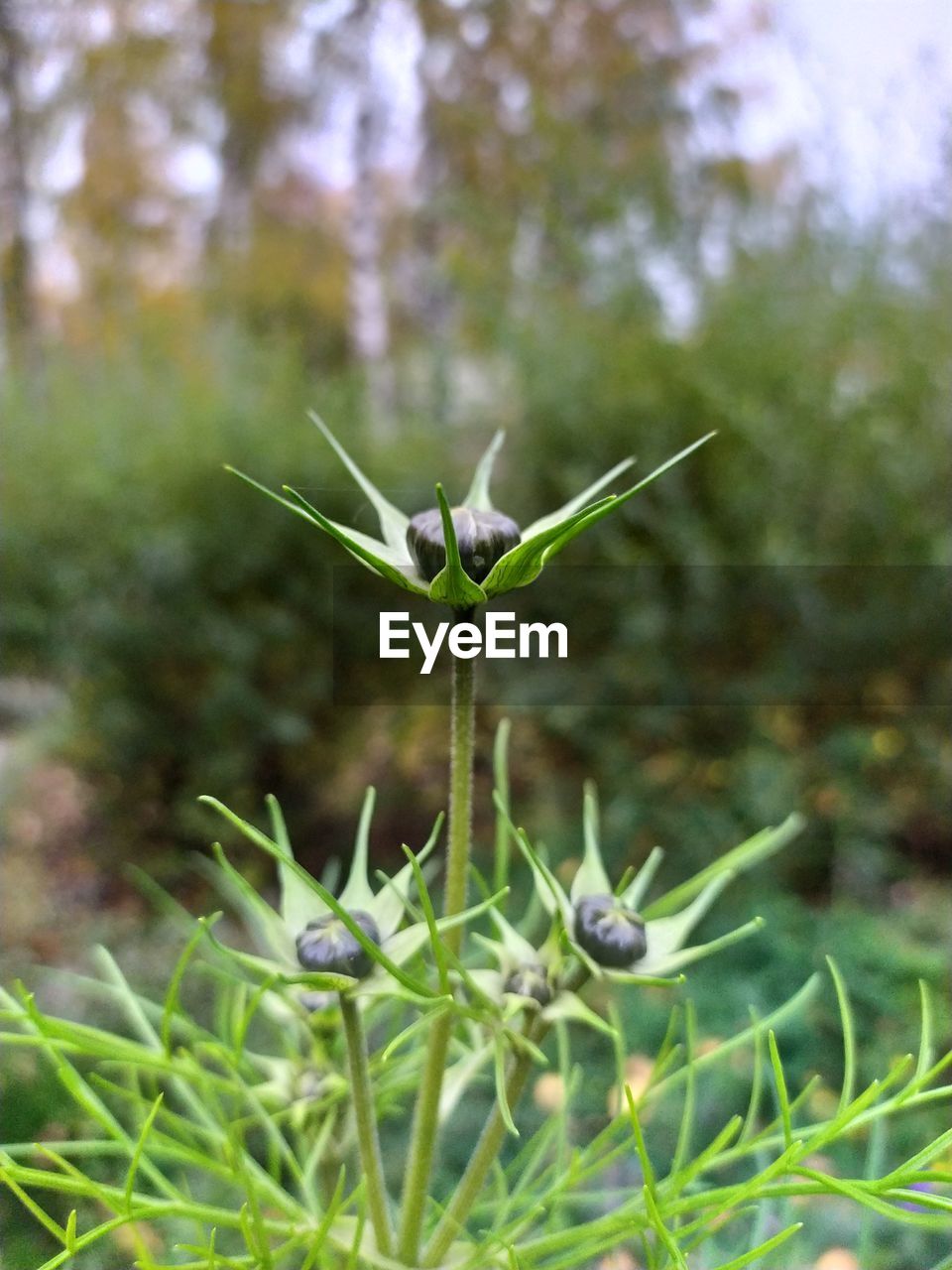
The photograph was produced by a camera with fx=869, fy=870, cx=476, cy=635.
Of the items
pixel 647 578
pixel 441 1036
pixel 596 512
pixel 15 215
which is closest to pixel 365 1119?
pixel 441 1036

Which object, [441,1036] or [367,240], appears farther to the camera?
[367,240]

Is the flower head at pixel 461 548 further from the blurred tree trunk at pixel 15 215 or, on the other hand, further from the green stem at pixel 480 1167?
the blurred tree trunk at pixel 15 215

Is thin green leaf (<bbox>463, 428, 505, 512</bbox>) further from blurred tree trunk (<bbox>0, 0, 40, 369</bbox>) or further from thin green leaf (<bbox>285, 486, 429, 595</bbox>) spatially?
blurred tree trunk (<bbox>0, 0, 40, 369</bbox>)

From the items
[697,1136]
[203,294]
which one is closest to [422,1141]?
[697,1136]

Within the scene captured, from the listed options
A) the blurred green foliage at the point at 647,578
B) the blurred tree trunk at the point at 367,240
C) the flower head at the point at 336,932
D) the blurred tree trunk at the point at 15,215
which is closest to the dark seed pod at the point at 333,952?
the flower head at the point at 336,932

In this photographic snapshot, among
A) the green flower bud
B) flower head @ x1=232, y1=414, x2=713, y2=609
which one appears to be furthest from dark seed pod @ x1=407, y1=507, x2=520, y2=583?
the green flower bud

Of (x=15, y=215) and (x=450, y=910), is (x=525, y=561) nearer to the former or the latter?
(x=450, y=910)
